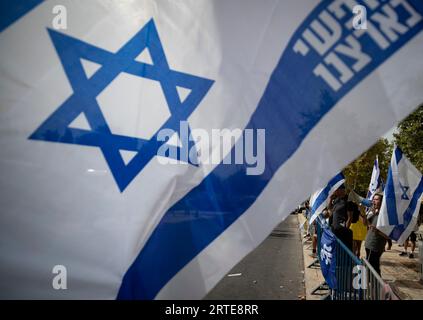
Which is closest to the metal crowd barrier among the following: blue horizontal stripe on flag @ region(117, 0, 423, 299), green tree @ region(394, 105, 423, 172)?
blue horizontal stripe on flag @ region(117, 0, 423, 299)

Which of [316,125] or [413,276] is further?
[413,276]

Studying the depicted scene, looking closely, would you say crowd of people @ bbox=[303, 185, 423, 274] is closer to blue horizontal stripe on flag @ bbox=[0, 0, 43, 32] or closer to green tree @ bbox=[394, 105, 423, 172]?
blue horizontal stripe on flag @ bbox=[0, 0, 43, 32]

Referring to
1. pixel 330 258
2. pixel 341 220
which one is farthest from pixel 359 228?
pixel 330 258

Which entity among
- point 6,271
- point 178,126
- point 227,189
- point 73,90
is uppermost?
point 73,90

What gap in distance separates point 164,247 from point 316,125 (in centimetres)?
100

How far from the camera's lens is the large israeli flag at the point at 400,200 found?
21.6 feet

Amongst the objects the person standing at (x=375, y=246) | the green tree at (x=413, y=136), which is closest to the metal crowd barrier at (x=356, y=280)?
the person standing at (x=375, y=246)

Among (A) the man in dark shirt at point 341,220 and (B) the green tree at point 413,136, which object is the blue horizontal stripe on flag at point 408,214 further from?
(B) the green tree at point 413,136

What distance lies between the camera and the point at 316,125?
76.4 inches

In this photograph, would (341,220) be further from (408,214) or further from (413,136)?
(413,136)

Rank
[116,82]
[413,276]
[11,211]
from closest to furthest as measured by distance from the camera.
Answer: [11,211] → [116,82] → [413,276]

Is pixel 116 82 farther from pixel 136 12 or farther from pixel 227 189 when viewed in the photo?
pixel 227 189

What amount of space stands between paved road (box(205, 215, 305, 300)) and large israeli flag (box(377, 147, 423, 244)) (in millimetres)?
2086

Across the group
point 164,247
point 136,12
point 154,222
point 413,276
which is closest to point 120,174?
point 154,222
